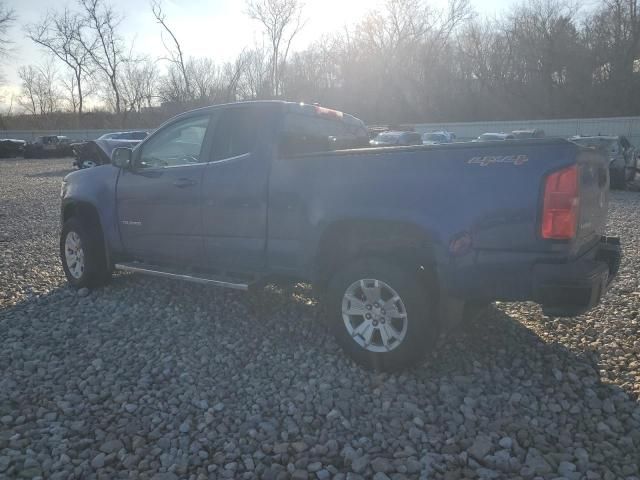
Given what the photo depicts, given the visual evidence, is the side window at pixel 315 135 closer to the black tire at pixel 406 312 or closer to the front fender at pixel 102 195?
the black tire at pixel 406 312

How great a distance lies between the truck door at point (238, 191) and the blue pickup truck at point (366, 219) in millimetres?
13

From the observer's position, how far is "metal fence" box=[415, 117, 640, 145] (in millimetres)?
31445

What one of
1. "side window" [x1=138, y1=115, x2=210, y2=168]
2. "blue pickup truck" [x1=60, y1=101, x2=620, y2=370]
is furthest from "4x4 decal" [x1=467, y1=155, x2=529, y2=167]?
"side window" [x1=138, y1=115, x2=210, y2=168]

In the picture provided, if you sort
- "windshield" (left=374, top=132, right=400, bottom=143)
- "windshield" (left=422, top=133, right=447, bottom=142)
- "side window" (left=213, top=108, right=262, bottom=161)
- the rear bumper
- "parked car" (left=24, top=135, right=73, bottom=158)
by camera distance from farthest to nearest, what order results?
"parked car" (left=24, top=135, right=73, bottom=158) < "windshield" (left=422, top=133, right=447, bottom=142) < "windshield" (left=374, top=132, right=400, bottom=143) < "side window" (left=213, top=108, right=262, bottom=161) < the rear bumper

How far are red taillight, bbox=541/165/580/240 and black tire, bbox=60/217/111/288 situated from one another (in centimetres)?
463

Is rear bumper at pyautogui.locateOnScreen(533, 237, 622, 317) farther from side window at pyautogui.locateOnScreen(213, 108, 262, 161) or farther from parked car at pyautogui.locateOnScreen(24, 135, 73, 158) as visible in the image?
parked car at pyautogui.locateOnScreen(24, 135, 73, 158)

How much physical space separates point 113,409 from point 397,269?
2.12m

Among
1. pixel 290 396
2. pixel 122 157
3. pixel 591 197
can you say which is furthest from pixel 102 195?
pixel 591 197

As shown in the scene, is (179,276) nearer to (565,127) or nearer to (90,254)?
(90,254)

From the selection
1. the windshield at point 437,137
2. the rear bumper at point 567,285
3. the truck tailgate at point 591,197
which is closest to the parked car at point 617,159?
the windshield at point 437,137

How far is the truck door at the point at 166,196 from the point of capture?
201 inches

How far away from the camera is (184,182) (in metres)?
5.09

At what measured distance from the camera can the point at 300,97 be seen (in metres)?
48.7

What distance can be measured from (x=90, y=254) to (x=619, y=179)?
652 inches
